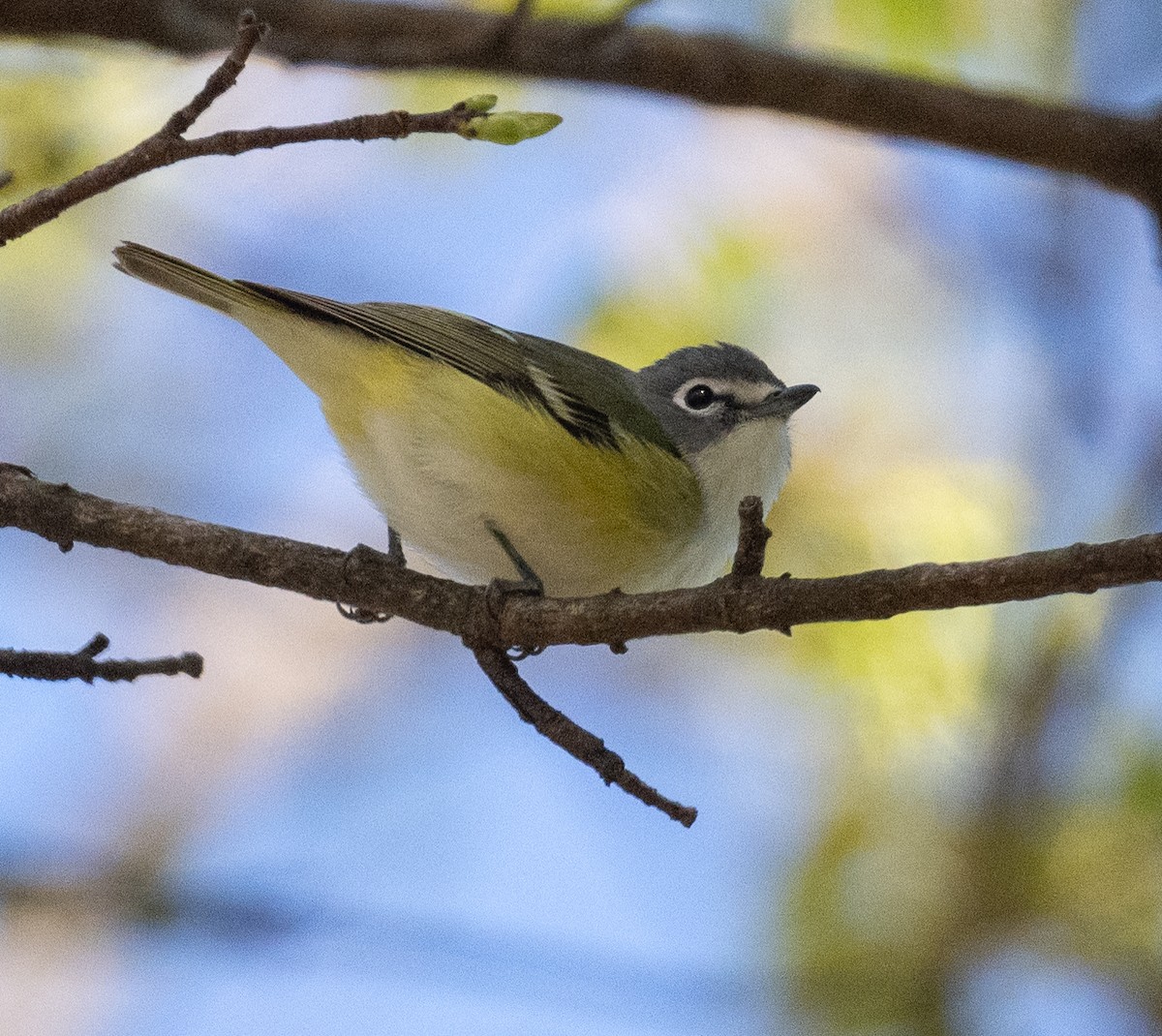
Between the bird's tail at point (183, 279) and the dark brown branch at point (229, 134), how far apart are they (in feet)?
4.08

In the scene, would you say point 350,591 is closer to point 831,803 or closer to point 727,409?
point 727,409

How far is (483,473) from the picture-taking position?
4.13 m

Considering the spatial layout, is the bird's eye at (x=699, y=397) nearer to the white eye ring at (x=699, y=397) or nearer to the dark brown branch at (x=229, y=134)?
the white eye ring at (x=699, y=397)

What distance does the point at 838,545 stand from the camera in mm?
5844

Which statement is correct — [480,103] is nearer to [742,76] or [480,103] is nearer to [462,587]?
[462,587]

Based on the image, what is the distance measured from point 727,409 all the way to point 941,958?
85.1 inches

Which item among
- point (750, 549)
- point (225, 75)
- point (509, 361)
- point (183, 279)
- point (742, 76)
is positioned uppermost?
point (742, 76)

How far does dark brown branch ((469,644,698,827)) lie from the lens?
301cm

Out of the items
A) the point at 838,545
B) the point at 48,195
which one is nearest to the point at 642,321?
the point at 838,545

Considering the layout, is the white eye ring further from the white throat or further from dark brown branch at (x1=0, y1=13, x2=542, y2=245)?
dark brown branch at (x1=0, y1=13, x2=542, y2=245)

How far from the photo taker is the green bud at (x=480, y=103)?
254cm

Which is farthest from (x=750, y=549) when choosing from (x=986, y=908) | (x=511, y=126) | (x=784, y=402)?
(x=986, y=908)

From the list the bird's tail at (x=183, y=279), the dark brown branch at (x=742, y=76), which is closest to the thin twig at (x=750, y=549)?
the bird's tail at (x=183, y=279)

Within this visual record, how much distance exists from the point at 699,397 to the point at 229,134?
2797mm
